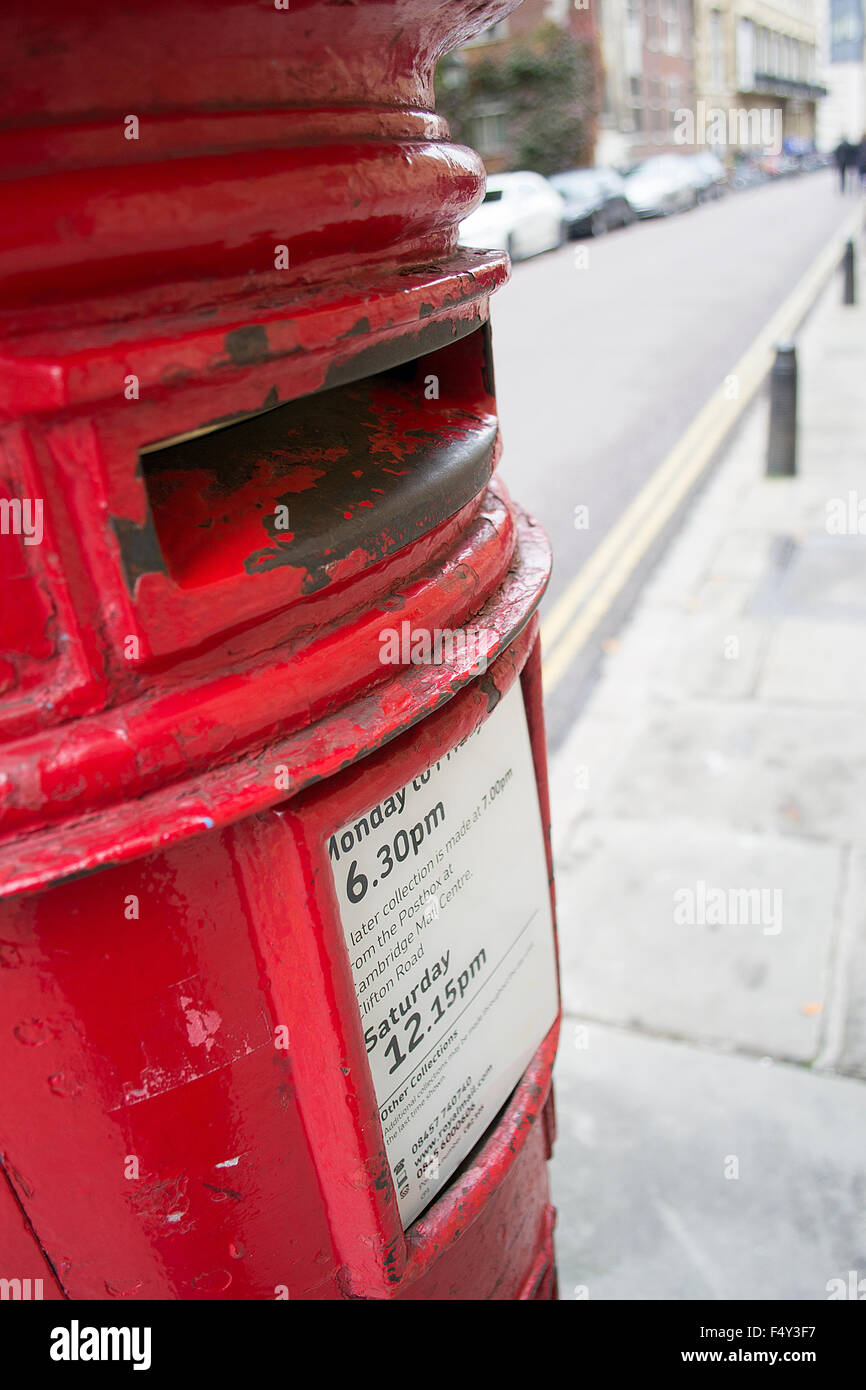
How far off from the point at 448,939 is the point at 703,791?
8.39 feet

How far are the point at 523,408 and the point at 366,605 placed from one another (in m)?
8.08

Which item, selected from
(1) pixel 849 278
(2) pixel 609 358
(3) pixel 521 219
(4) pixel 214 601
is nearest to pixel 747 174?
(3) pixel 521 219

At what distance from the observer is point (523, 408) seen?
8.66 meters

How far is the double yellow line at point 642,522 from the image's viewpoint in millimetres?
4770

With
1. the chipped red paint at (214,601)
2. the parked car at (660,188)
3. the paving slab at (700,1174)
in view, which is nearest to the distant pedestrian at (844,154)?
the parked car at (660,188)

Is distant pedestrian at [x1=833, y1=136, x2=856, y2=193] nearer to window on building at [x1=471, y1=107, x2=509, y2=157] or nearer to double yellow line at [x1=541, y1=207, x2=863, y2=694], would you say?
window on building at [x1=471, y1=107, x2=509, y2=157]

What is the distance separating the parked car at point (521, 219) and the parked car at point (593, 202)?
1979mm

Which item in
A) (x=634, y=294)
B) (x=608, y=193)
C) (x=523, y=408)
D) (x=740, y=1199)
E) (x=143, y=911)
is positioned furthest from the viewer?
(x=608, y=193)

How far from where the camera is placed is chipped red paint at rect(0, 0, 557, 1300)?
720mm

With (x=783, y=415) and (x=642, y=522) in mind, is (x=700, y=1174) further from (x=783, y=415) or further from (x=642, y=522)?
(x=783, y=415)

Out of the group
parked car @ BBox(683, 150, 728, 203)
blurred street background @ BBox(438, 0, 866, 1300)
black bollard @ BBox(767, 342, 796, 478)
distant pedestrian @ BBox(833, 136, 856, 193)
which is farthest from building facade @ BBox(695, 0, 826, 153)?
black bollard @ BBox(767, 342, 796, 478)
